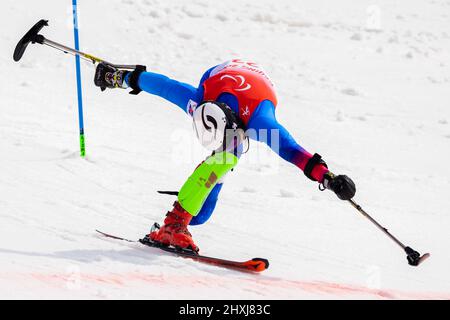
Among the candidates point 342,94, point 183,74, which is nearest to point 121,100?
point 183,74

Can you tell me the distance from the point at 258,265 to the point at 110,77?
6.26 feet

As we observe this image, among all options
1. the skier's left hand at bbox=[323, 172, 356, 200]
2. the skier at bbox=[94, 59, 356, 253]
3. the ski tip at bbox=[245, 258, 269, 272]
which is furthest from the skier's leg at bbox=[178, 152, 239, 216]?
the skier's left hand at bbox=[323, 172, 356, 200]

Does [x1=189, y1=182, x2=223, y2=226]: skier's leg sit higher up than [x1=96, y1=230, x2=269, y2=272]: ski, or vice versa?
[x1=189, y1=182, x2=223, y2=226]: skier's leg

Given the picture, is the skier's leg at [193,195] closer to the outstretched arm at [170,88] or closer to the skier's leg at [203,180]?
the skier's leg at [203,180]

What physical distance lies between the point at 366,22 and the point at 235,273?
13249 mm

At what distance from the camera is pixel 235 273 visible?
4215 mm

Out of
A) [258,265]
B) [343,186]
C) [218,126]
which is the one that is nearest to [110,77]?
[218,126]

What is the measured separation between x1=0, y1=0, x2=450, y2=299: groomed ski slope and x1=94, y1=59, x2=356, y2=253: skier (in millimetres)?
305

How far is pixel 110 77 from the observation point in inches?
199

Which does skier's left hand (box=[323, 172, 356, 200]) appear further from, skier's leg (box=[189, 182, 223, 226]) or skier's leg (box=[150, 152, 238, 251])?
skier's leg (box=[189, 182, 223, 226])

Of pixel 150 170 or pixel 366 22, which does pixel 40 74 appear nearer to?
pixel 150 170

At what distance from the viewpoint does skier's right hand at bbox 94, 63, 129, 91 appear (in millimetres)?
5008

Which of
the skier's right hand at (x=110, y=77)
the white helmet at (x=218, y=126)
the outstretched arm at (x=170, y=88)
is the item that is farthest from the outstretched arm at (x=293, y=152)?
the skier's right hand at (x=110, y=77)

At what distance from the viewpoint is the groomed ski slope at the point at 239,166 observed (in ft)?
13.7
